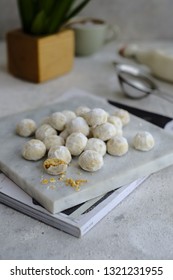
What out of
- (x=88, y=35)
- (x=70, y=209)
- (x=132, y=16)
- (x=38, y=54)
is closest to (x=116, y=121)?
(x=70, y=209)

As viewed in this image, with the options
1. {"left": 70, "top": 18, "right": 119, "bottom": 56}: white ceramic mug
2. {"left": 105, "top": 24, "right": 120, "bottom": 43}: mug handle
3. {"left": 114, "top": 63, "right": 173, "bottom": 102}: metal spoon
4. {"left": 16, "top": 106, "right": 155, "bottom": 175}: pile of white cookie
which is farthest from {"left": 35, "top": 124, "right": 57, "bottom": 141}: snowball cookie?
{"left": 105, "top": 24, "right": 120, "bottom": 43}: mug handle

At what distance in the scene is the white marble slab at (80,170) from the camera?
0.42m

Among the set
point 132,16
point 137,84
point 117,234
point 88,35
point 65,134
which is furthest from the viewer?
point 132,16

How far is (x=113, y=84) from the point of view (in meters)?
0.78

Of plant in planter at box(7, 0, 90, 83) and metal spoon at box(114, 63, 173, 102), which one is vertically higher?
plant in planter at box(7, 0, 90, 83)

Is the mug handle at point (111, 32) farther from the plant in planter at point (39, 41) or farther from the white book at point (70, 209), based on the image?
the white book at point (70, 209)

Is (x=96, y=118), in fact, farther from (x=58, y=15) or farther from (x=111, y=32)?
(x=111, y=32)

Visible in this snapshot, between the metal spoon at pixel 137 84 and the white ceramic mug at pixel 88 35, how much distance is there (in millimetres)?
147

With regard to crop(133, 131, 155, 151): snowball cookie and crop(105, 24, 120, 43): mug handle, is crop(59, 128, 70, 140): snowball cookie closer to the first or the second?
crop(133, 131, 155, 151): snowball cookie

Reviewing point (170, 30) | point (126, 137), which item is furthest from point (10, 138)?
point (170, 30)

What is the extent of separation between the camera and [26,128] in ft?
1.71

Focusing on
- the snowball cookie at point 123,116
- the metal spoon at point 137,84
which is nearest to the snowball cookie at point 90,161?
the snowball cookie at point 123,116

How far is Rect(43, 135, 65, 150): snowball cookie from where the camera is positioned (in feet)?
1.59

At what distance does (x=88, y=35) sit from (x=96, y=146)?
1.54ft
